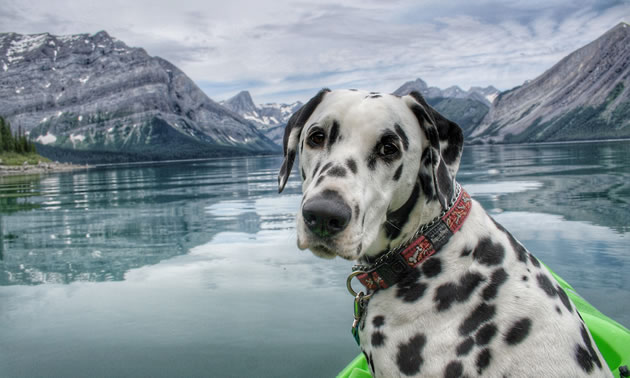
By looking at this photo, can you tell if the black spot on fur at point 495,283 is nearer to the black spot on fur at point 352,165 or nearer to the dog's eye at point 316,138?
the black spot on fur at point 352,165

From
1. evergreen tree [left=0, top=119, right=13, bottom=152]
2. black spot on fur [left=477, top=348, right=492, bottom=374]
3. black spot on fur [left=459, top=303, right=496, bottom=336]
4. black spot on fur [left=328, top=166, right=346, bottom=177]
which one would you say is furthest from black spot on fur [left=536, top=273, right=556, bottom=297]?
evergreen tree [left=0, top=119, right=13, bottom=152]

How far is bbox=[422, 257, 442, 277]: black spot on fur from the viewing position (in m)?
2.89

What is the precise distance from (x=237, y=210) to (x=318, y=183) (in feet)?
48.0

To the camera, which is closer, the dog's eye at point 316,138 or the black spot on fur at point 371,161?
the black spot on fur at point 371,161

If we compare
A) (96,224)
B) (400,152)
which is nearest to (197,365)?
(400,152)

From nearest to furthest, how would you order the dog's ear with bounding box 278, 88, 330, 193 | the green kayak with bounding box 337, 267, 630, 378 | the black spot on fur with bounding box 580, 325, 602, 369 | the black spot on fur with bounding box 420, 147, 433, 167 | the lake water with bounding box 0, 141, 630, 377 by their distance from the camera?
the black spot on fur with bounding box 580, 325, 602, 369, the black spot on fur with bounding box 420, 147, 433, 167, the dog's ear with bounding box 278, 88, 330, 193, the green kayak with bounding box 337, 267, 630, 378, the lake water with bounding box 0, 141, 630, 377

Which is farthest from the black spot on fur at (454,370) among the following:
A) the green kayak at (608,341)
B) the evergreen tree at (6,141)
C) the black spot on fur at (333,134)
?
the evergreen tree at (6,141)

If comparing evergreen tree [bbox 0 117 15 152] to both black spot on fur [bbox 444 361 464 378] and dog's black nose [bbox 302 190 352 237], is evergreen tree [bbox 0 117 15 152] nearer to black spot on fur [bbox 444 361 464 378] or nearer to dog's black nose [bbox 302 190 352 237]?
dog's black nose [bbox 302 190 352 237]

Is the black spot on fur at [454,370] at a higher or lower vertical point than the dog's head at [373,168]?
lower

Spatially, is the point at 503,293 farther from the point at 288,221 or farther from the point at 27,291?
the point at 288,221

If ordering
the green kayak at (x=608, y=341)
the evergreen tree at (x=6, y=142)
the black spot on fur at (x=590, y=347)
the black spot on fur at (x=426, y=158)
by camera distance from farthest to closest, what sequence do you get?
the evergreen tree at (x=6, y=142)
the green kayak at (x=608, y=341)
the black spot on fur at (x=426, y=158)
the black spot on fur at (x=590, y=347)

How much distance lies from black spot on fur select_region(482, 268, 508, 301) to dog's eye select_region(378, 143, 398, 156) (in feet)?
3.16

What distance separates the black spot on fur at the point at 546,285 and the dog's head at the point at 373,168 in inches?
28.5

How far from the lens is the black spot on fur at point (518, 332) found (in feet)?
8.73
